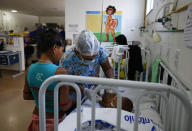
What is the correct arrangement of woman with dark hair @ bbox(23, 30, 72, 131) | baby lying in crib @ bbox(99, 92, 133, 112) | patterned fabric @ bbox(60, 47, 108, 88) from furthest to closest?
patterned fabric @ bbox(60, 47, 108, 88)
baby lying in crib @ bbox(99, 92, 133, 112)
woman with dark hair @ bbox(23, 30, 72, 131)

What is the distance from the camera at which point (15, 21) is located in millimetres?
9547

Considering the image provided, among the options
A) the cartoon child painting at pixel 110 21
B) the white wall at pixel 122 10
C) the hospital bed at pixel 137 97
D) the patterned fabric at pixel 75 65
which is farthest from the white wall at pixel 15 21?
the hospital bed at pixel 137 97

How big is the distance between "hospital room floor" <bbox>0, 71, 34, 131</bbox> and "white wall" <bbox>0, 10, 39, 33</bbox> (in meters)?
6.75

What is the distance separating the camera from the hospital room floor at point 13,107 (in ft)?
6.67

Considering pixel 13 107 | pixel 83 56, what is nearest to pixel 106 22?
pixel 83 56

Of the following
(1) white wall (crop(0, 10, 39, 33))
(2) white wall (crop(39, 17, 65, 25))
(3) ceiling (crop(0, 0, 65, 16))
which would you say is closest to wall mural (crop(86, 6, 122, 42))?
(3) ceiling (crop(0, 0, 65, 16))

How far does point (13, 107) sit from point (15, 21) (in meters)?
8.67

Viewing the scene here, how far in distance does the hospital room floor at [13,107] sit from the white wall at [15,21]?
6.75 metres

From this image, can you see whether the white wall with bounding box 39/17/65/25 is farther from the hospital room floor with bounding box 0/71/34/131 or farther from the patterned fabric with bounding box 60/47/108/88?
the patterned fabric with bounding box 60/47/108/88

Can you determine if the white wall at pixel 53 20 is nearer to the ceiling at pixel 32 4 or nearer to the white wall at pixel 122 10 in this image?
the ceiling at pixel 32 4

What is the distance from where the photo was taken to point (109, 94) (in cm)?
135

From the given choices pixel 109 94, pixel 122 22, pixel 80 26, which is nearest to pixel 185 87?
pixel 109 94

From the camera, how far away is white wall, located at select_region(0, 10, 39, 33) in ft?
29.0

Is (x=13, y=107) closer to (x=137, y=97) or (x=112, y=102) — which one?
(x=112, y=102)
